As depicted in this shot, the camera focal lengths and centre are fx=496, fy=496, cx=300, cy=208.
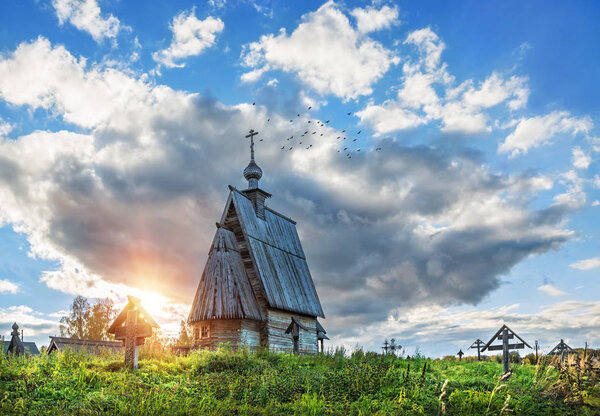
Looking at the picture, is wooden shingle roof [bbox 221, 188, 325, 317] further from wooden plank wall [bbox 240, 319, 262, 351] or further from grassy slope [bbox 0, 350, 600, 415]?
grassy slope [bbox 0, 350, 600, 415]

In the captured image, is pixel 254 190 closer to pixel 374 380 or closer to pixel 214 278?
pixel 214 278

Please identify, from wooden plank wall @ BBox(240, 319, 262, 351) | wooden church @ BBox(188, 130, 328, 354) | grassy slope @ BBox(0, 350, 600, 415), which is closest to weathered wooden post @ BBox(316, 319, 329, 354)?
wooden church @ BBox(188, 130, 328, 354)

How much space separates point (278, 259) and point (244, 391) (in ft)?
63.2

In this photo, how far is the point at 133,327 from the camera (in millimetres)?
17172

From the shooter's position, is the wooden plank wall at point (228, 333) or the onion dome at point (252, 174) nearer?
the wooden plank wall at point (228, 333)

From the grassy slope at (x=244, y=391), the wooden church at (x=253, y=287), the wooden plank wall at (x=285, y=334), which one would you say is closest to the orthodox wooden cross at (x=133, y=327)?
the grassy slope at (x=244, y=391)

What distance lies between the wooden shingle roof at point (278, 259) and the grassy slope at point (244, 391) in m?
13.1

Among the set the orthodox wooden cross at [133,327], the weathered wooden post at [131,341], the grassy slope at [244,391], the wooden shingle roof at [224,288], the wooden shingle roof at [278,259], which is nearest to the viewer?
the grassy slope at [244,391]

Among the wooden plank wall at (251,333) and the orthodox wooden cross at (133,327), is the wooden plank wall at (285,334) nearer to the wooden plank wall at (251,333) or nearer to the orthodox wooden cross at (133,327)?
the wooden plank wall at (251,333)

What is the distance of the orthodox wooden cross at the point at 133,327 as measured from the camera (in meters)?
16.5

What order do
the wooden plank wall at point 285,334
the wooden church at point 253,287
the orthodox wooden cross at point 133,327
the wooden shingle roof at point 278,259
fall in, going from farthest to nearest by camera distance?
the wooden shingle roof at point 278,259
the wooden plank wall at point 285,334
the wooden church at point 253,287
the orthodox wooden cross at point 133,327

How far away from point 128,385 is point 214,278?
14.6 meters

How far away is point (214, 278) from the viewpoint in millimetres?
28266

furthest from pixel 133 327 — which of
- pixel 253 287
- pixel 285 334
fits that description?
pixel 285 334
